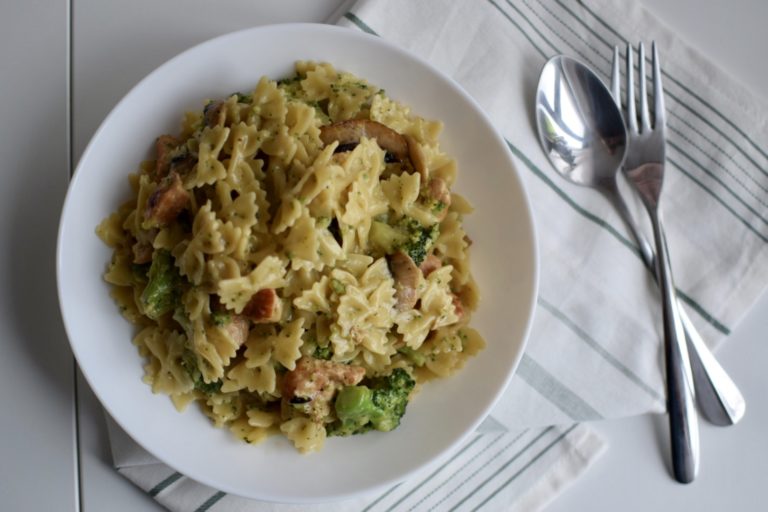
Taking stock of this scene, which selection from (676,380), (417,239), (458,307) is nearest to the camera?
(417,239)

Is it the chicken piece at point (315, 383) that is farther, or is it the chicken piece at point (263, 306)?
the chicken piece at point (315, 383)

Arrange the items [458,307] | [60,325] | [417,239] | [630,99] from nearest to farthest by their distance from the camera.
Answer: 1. [417,239]
2. [458,307]
3. [60,325]
4. [630,99]

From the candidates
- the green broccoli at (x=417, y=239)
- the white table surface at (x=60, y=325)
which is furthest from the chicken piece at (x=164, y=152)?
the green broccoli at (x=417, y=239)

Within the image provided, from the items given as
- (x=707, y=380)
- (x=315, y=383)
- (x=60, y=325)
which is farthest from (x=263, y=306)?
(x=707, y=380)

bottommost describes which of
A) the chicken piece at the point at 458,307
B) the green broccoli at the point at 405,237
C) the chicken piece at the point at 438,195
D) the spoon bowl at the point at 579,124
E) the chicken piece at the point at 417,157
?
the chicken piece at the point at 458,307

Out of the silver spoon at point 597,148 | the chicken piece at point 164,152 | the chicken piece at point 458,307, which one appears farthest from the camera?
the silver spoon at point 597,148

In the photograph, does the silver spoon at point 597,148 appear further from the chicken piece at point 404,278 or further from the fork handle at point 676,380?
the chicken piece at point 404,278

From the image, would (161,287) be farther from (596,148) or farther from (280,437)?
(596,148)

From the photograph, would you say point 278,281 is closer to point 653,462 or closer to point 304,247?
point 304,247
